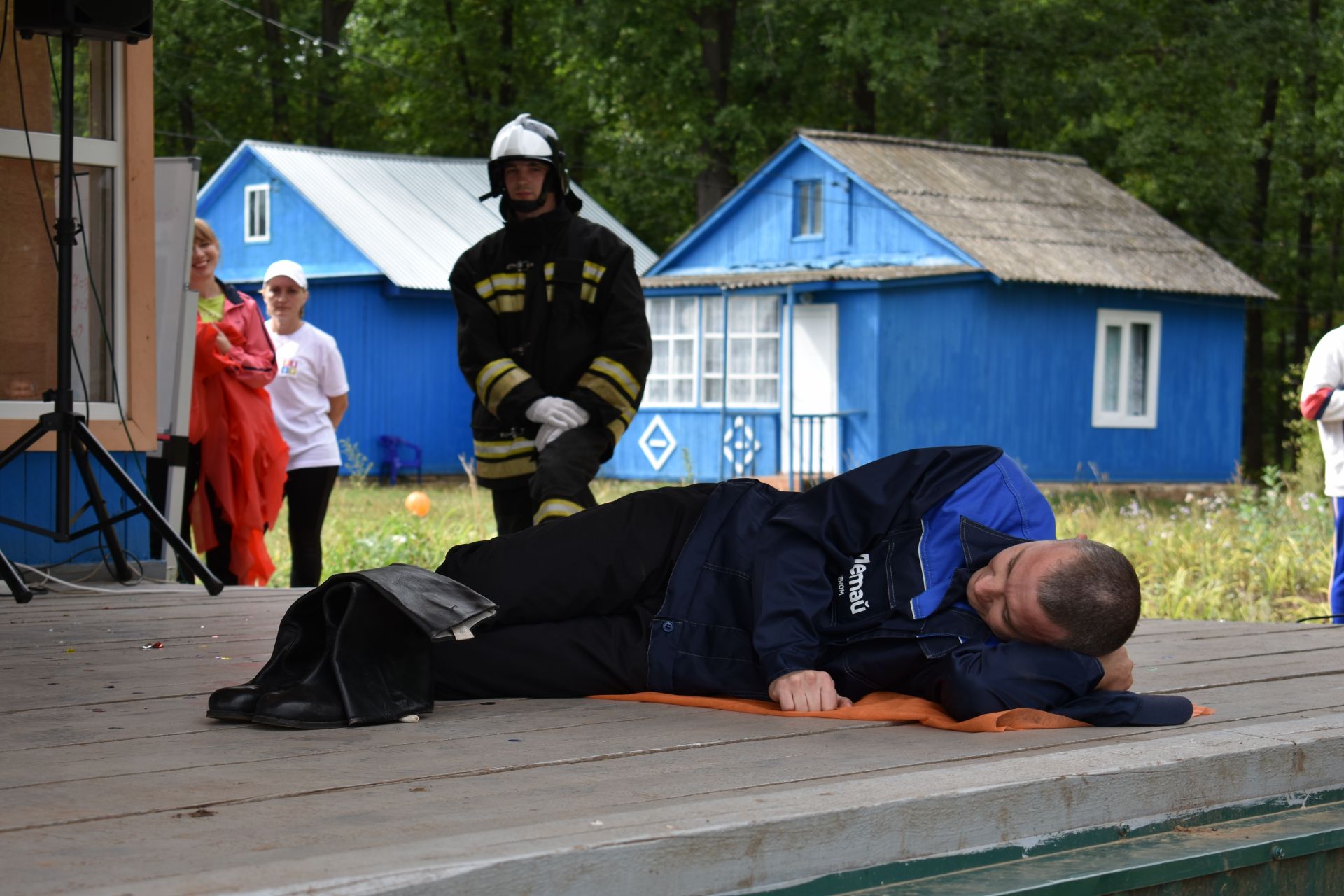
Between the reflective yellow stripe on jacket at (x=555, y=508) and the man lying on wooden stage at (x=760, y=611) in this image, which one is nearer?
the man lying on wooden stage at (x=760, y=611)

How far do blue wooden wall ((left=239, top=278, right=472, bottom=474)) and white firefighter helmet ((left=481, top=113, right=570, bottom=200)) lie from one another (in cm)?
1872

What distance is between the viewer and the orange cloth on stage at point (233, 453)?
7.24 meters

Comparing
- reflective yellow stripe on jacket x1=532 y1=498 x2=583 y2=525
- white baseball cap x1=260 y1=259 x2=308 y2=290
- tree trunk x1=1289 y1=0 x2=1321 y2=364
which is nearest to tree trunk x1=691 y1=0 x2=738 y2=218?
tree trunk x1=1289 y1=0 x2=1321 y2=364

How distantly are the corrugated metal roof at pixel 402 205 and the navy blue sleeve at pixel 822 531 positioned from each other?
2086cm

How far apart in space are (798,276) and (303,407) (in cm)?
1575

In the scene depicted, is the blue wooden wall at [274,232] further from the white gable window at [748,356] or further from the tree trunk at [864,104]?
the tree trunk at [864,104]

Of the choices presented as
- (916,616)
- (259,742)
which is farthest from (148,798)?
(916,616)


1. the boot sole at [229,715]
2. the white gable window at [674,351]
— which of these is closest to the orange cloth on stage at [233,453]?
the boot sole at [229,715]

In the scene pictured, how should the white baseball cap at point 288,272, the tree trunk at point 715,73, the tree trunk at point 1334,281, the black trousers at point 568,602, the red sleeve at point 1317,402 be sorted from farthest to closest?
1. the tree trunk at point 715,73
2. the tree trunk at point 1334,281
3. the white baseball cap at point 288,272
4. the red sleeve at point 1317,402
5. the black trousers at point 568,602

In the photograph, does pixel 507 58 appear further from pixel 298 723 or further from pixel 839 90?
pixel 298 723

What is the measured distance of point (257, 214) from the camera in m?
27.2

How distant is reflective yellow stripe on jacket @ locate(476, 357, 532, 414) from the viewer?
568 centimetres

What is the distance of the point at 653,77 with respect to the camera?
100 feet

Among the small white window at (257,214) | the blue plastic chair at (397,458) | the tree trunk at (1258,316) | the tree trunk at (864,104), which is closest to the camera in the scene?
the blue plastic chair at (397,458)
